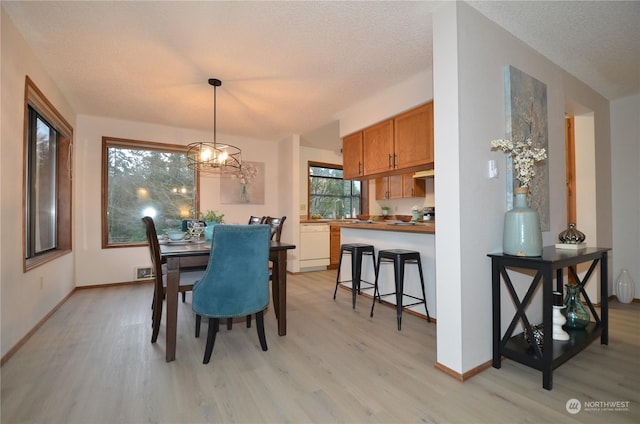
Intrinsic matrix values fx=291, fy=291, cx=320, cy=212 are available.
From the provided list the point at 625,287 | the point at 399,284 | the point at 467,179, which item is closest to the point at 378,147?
the point at 399,284

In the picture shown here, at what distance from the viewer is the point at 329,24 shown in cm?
219

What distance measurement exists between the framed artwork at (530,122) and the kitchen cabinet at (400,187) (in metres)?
2.49

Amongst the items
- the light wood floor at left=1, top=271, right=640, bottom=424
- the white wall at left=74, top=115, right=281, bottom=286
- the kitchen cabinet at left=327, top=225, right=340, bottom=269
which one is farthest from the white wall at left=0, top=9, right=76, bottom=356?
the kitchen cabinet at left=327, top=225, right=340, bottom=269

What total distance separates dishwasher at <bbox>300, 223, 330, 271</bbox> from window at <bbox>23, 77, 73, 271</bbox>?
3.29 meters

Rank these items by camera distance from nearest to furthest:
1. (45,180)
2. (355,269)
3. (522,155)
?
(522,155)
(45,180)
(355,269)

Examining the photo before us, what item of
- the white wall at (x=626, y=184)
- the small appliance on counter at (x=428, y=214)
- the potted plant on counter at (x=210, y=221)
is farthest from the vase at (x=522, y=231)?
the small appliance on counter at (x=428, y=214)

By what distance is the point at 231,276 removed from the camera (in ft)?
6.71

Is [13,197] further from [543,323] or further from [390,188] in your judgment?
[390,188]

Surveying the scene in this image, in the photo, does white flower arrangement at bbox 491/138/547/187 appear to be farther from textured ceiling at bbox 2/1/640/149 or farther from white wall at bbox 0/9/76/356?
white wall at bbox 0/9/76/356

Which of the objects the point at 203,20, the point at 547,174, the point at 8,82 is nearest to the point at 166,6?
the point at 203,20

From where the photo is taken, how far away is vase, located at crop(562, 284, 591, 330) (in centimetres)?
221

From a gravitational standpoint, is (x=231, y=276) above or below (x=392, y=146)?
below

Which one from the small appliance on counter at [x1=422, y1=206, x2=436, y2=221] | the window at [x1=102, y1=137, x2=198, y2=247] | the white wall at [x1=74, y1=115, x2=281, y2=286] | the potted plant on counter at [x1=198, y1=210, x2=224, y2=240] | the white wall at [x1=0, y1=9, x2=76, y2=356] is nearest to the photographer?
the white wall at [x1=0, y1=9, x2=76, y2=356]

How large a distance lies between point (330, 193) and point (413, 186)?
1.89 meters
